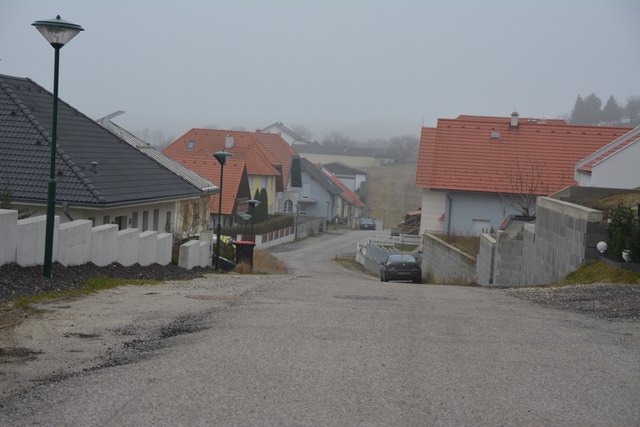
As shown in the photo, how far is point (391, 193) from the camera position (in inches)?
5472

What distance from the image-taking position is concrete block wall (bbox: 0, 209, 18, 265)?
13.6 meters

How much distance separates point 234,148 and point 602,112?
68459mm

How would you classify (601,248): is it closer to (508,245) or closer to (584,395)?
(508,245)

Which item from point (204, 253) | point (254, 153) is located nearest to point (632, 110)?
point (254, 153)

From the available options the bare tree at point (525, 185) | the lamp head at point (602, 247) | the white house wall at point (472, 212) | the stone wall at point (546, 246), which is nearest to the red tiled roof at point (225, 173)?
the white house wall at point (472, 212)

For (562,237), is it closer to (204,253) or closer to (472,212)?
(204,253)

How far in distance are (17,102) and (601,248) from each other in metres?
22.8

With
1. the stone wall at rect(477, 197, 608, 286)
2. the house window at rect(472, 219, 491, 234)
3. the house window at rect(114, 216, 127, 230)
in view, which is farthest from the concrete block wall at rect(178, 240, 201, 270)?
the house window at rect(472, 219, 491, 234)

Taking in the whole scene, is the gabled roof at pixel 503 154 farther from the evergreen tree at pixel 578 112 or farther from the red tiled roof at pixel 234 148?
the evergreen tree at pixel 578 112

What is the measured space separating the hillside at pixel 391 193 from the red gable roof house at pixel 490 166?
5876 cm

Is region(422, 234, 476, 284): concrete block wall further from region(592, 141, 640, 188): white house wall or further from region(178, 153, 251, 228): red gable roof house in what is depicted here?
region(178, 153, 251, 228): red gable roof house

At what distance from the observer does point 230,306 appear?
43.3 feet

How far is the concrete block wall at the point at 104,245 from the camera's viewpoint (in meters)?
17.5

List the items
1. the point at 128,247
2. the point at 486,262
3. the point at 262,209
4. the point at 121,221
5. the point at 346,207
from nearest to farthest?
1. the point at 128,247
2. the point at 486,262
3. the point at 121,221
4. the point at 262,209
5. the point at 346,207
